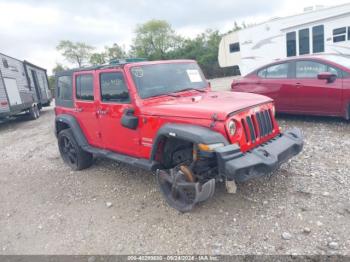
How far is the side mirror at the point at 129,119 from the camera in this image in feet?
12.3

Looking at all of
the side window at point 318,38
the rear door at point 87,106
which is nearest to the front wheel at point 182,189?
the rear door at point 87,106

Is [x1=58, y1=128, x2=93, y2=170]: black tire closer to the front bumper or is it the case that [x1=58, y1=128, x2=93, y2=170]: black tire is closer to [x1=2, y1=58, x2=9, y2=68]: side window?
the front bumper

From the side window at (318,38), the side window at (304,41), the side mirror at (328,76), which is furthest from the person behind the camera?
the side window at (304,41)

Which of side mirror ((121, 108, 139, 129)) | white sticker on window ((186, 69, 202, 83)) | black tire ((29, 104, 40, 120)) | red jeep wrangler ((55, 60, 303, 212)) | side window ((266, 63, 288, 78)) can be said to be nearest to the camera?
red jeep wrangler ((55, 60, 303, 212))

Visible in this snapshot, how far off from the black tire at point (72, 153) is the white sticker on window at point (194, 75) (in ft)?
Answer: 7.95

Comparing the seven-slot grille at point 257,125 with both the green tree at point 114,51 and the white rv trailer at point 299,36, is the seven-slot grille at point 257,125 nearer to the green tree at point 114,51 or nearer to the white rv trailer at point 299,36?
the white rv trailer at point 299,36

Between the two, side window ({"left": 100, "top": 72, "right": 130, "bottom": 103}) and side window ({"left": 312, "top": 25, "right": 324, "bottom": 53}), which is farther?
side window ({"left": 312, "top": 25, "right": 324, "bottom": 53})

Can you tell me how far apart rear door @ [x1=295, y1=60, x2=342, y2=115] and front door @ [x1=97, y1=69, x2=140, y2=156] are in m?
4.12

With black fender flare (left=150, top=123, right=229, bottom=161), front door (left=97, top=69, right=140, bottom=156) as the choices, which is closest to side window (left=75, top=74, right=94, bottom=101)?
front door (left=97, top=69, right=140, bottom=156)

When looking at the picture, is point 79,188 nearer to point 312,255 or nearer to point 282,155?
point 282,155

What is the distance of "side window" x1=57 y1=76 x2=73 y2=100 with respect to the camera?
5274 mm

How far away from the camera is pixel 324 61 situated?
19.6 ft

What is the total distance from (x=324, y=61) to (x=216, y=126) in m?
4.25

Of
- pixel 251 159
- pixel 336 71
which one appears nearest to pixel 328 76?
pixel 336 71
